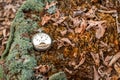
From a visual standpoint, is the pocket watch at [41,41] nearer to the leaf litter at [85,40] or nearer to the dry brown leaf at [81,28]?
the leaf litter at [85,40]

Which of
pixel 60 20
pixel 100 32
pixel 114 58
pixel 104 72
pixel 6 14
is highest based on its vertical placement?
pixel 60 20

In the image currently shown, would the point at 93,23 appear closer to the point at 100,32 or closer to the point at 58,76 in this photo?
the point at 100,32

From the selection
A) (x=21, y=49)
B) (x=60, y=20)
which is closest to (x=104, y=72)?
(x=60, y=20)

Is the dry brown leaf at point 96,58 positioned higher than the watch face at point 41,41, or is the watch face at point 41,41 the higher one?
the watch face at point 41,41

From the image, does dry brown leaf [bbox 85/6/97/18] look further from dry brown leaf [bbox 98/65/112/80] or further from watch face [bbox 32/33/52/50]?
dry brown leaf [bbox 98/65/112/80]

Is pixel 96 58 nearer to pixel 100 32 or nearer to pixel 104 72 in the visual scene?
pixel 104 72

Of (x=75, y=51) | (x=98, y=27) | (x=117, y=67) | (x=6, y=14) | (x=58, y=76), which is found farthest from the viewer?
(x=6, y=14)

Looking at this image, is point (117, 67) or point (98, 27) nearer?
point (117, 67)

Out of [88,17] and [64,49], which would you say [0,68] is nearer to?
[64,49]

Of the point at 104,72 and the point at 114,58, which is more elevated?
the point at 114,58

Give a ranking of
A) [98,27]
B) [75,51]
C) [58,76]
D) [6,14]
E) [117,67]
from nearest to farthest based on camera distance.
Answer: [58,76]
[117,67]
[75,51]
[98,27]
[6,14]

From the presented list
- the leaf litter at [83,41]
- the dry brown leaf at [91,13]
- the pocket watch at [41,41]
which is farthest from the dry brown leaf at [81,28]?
the pocket watch at [41,41]
